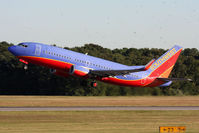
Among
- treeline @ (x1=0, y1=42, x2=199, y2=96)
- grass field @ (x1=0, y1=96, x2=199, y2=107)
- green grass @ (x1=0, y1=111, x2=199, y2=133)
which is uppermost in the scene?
treeline @ (x1=0, y1=42, x2=199, y2=96)

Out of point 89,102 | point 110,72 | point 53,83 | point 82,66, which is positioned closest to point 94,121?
point 82,66

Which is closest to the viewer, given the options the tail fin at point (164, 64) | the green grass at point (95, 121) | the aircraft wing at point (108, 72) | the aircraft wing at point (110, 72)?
the green grass at point (95, 121)

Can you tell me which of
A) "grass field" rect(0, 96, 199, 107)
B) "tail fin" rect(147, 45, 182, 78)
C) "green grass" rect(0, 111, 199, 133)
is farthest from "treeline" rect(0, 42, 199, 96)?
"green grass" rect(0, 111, 199, 133)

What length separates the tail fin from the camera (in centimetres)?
7113

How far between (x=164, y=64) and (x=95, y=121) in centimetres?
3883

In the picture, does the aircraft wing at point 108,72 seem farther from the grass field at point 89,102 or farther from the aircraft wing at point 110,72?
the grass field at point 89,102

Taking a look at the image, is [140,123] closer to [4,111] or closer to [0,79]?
[4,111]

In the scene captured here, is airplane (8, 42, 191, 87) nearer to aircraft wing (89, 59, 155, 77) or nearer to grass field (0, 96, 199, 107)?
aircraft wing (89, 59, 155, 77)

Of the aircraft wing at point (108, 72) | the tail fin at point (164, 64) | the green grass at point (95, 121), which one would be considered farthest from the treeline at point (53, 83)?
the green grass at point (95, 121)

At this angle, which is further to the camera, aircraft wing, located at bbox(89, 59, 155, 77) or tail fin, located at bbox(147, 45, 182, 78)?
tail fin, located at bbox(147, 45, 182, 78)

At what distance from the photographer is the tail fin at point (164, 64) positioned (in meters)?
71.1

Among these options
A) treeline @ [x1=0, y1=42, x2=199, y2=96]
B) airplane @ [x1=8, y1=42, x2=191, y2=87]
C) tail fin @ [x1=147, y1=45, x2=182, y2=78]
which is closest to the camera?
airplane @ [x1=8, y1=42, x2=191, y2=87]

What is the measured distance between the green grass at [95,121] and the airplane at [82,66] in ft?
46.5

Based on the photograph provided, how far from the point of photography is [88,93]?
276 feet
